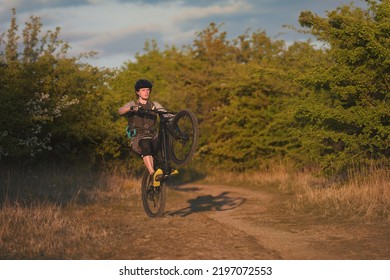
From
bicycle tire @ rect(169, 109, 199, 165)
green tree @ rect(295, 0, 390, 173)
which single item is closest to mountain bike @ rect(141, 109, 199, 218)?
bicycle tire @ rect(169, 109, 199, 165)

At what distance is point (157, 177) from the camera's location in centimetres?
917

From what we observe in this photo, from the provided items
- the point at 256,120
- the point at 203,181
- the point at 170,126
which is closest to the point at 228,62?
the point at 256,120

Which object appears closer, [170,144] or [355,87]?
[170,144]

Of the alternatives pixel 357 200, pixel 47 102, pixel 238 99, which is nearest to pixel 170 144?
pixel 357 200

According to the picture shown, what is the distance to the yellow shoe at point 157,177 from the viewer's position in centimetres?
909

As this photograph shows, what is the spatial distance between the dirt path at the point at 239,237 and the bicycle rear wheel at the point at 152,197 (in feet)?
0.53

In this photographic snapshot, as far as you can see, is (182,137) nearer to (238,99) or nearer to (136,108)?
(136,108)

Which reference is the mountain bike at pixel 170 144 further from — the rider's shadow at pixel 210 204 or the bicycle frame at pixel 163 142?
the rider's shadow at pixel 210 204

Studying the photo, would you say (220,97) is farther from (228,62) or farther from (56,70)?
(56,70)

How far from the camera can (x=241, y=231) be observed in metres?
8.12

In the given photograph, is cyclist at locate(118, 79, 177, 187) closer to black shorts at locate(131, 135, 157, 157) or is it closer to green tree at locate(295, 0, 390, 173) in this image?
black shorts at locate(131, 135, 157, 157)

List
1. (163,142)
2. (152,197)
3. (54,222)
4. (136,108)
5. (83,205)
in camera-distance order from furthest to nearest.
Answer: (83,205)
(152,197)
(163,142)
(136,108)
(54,222)

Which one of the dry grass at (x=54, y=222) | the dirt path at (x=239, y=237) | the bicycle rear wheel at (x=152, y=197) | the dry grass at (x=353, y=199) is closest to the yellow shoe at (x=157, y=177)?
the bicycle rear wheel at (x=152, y=197)

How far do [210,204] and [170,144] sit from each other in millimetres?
3843
